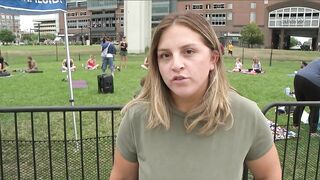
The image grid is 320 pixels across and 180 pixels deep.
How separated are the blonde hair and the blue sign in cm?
492

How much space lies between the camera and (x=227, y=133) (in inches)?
65.9

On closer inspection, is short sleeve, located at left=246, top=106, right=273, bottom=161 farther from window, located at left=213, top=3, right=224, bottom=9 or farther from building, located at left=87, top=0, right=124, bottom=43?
building, located at left=87, top=0, right=124, bottom=43

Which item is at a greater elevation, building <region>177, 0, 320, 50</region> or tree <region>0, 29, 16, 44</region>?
building <region>177, 0, 320, 50</region>

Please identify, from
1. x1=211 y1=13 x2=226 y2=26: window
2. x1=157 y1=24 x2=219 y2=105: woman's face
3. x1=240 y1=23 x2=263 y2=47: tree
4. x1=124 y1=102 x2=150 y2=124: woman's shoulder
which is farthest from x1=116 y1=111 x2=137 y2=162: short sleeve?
x1=211 y1=13 x2=226 y2=26: window

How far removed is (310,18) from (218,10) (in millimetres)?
24518

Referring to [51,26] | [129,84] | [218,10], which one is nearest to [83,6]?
[51,26]

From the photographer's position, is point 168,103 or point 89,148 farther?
point 89,148

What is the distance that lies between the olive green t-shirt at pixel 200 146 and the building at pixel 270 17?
85030mm

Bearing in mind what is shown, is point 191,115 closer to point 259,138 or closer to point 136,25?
point 259,138

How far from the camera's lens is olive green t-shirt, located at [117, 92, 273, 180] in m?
1.66

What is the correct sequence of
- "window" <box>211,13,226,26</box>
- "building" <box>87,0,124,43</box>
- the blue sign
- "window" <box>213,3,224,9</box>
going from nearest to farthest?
1. the blue sign
2. "window" <box>211,13,226,26</box>
3. "window" <box>213,3,224,9</box>
4. "building" <box>87,0,124,43</box>

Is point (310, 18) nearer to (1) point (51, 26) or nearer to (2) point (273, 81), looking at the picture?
(2) point (273, 81)

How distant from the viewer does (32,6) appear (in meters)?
6.07

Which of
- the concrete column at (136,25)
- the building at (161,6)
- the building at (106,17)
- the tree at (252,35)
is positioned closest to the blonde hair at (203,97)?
the concrete column at (136,25)
